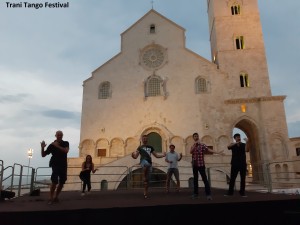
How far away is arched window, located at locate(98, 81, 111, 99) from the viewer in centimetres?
2788

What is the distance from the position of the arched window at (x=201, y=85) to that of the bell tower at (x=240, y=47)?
2.45 meters

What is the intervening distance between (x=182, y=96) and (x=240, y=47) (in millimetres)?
9241

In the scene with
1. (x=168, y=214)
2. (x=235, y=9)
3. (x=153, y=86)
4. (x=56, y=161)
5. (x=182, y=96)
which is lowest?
(x=168, y=214)

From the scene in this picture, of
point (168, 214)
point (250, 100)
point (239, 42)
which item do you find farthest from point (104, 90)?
point (168, 214)

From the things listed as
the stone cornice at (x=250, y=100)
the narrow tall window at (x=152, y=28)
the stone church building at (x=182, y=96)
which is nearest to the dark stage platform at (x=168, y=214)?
the stone church building at (x=182, y=96)

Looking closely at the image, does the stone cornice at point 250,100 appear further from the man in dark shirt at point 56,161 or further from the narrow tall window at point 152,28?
the man in dark shirt at point 56,161

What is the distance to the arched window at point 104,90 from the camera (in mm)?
27877

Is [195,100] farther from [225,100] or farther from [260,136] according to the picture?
[260,136]

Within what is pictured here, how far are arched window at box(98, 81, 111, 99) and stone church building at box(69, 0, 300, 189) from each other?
11 centimetres

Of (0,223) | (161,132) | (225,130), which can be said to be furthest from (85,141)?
(0,223)

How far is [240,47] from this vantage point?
29.1 m

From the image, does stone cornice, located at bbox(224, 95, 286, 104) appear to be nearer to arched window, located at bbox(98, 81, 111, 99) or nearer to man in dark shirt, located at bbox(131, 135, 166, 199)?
arched window, located at bbox(98, 81, 111, 99)

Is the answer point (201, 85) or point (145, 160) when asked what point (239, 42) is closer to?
point (201, 85)

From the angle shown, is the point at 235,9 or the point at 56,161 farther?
the point at 235,9
